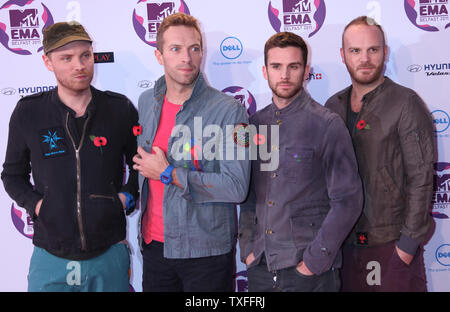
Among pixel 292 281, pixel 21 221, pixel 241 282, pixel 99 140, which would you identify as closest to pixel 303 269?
pixel 292 281

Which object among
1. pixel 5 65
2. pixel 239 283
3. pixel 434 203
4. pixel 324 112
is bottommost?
pixel 239 283

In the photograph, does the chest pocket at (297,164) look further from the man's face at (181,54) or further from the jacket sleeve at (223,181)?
the man's face at (181,54)

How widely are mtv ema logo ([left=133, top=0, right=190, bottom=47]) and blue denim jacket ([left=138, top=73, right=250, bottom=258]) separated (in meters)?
1.15

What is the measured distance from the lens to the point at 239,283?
373 cm

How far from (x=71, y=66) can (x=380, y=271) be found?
249 cm

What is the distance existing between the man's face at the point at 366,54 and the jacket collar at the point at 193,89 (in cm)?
111

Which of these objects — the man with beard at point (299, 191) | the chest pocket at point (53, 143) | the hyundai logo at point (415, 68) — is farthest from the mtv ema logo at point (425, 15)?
the chest pocket at point (53, 143)

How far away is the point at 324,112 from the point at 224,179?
2.48 ft

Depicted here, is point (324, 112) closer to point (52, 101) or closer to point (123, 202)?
point (123, 202)

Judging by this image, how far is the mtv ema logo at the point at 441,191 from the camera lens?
3523 millimetres

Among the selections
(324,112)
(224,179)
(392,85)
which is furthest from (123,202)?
(392,85)

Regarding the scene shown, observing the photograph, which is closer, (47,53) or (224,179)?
(224,179)
